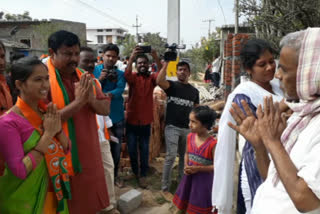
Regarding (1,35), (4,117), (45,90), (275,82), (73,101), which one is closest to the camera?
(4,117)

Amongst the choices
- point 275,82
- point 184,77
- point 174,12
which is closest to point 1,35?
point 174,12

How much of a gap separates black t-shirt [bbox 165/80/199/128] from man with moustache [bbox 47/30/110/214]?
58.3 inches

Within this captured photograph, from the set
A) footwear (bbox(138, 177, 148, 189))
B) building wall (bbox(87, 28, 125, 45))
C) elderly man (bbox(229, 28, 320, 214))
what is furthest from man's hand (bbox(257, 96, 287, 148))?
building wall (bbox(87, 28, 125, 45))

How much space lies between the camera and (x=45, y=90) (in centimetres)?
169

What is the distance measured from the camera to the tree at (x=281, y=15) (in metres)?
3.06

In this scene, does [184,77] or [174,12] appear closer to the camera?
[184,77]

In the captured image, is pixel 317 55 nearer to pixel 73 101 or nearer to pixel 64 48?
pixel 73 101

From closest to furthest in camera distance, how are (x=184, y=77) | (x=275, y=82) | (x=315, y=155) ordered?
1. (x=315, y=155)
2. (x=275, y=82)
3. (x=184, y=77)

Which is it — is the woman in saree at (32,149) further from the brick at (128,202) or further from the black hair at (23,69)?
the brick at (128,202)

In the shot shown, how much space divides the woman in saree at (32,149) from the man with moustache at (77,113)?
0.18 meters

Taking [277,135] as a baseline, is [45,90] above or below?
above

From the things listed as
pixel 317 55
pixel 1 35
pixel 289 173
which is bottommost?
pixel 289 173

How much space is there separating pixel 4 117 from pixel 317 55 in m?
1.61

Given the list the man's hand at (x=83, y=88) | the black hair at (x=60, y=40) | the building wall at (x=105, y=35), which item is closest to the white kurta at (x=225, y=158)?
the man's hand at (x=83, y=88)
